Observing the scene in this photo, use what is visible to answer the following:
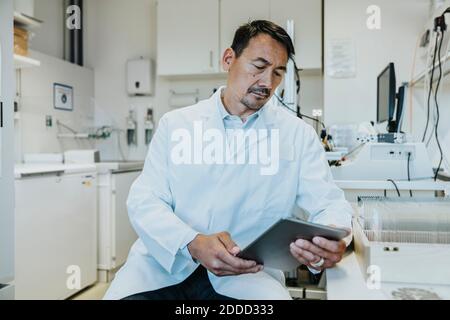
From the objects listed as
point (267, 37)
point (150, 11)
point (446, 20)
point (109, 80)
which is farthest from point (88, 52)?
point (446, 20)

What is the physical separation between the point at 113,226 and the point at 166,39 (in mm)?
1094

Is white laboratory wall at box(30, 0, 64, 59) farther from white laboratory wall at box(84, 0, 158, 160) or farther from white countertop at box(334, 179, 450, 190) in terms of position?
white countertop at box(334, 179, 450, 190)

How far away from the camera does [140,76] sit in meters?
1.52

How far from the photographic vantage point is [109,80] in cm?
163

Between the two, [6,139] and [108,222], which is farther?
[108,222]

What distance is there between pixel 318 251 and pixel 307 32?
1.00 meters

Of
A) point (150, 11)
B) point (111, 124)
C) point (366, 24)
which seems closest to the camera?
point (150, 11)

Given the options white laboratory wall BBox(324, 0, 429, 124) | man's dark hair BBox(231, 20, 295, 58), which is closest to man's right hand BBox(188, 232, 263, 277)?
man's dark hair BBox(231, 20, 295, 58)

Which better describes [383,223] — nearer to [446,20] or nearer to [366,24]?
[366,24]

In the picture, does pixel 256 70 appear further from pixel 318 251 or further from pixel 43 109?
pixel 43 109

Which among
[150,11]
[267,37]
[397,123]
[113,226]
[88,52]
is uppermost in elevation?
[150,11]

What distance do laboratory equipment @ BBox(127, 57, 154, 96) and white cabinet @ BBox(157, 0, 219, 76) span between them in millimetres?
56

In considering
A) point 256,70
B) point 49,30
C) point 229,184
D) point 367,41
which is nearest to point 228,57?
point 256,70

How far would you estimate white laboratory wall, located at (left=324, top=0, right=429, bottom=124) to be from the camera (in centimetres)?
149
